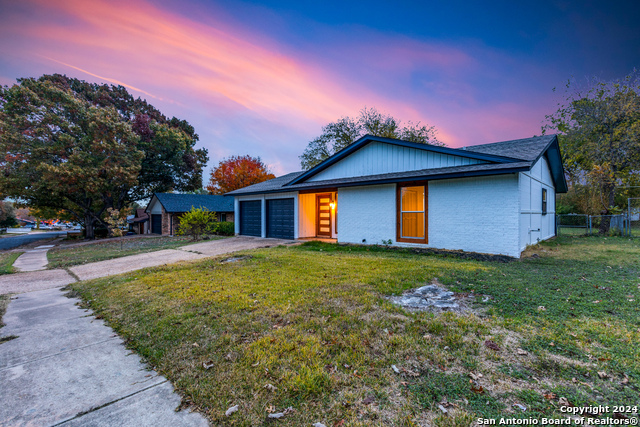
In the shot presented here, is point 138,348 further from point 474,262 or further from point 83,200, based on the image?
point 83,200

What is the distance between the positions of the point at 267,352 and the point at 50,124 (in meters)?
25.8

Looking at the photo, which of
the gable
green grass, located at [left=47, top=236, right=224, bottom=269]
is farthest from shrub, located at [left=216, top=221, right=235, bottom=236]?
the gable

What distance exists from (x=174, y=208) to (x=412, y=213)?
20.4 meters

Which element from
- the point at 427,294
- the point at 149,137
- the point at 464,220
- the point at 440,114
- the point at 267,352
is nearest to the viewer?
the point at 267,352

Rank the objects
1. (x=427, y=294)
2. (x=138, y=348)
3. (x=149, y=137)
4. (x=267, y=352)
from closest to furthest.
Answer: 1. (x=267, y=352)
2. (x=138, y=348)
3. (x=427, y=294)
4. (x=149, y=137)

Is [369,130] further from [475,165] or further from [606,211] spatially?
[475,165]

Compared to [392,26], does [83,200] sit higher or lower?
lower

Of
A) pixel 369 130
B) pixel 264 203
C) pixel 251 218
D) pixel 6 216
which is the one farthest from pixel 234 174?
pixel 6 216

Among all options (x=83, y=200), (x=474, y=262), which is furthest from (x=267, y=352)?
(x=83, y=200)

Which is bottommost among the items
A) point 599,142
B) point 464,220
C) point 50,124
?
point 464,220

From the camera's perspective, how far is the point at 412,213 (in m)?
9.69

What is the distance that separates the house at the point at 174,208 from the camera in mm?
22281

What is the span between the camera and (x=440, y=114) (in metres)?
18.4

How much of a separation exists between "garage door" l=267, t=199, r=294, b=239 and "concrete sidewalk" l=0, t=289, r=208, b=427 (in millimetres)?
10264
